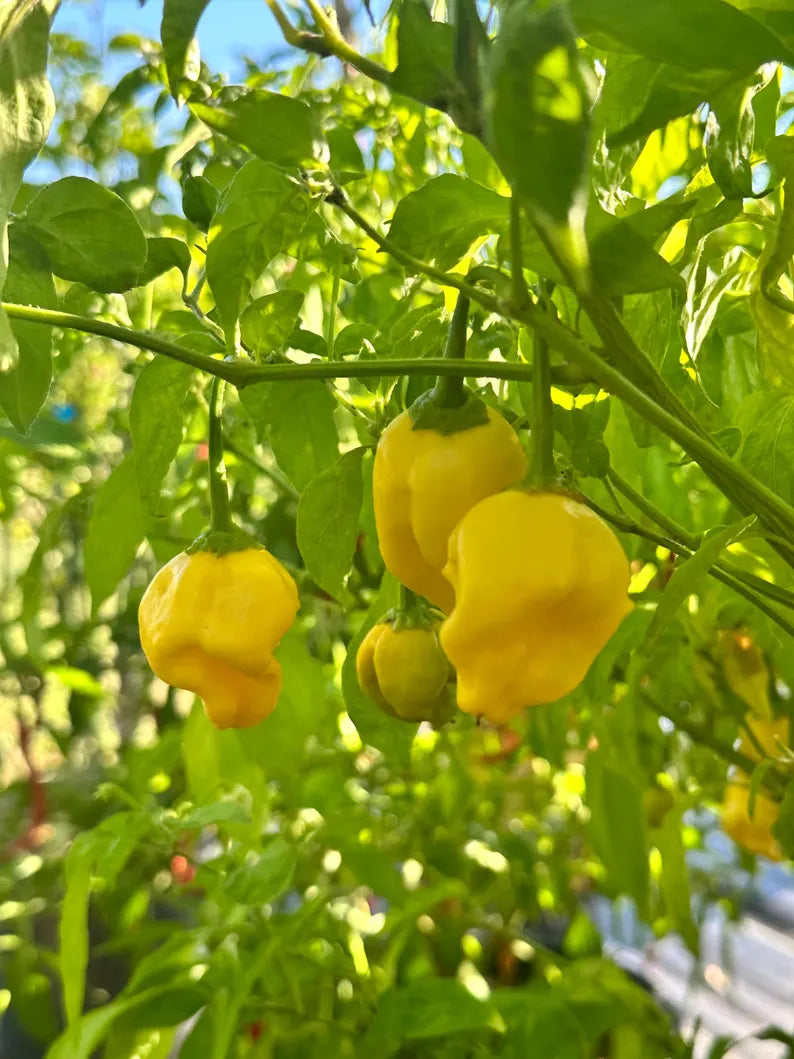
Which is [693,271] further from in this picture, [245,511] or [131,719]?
[131,719]

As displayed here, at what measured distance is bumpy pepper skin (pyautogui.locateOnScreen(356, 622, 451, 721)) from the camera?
36cm

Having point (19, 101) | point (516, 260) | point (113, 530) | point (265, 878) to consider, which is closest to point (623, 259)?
point (516, 260)

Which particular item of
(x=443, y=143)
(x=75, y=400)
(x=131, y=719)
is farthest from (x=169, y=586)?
(x=75, y=400)

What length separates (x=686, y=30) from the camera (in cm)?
18

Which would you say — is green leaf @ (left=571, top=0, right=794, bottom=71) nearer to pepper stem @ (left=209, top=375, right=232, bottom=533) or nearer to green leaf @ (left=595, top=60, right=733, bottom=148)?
green leaf @ (left=595, top=60, right=733, bottom=148)

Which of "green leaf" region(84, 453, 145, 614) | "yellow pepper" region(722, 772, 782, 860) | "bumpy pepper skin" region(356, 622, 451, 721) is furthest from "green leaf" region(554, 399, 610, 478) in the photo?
"yellow pepper" region(722, 772, 782, 860)

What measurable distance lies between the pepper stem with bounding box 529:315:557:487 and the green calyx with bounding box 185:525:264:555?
5.4 inches

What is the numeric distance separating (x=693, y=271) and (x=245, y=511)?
21.5 inches

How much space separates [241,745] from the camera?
531mm

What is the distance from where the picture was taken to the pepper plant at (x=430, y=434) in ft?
0.69

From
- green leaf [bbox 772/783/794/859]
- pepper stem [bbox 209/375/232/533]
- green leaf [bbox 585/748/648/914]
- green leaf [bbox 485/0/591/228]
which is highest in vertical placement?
green leaf [bbox 485/0/591/228]

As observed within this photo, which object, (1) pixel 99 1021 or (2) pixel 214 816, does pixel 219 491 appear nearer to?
(2) pixel 214 816

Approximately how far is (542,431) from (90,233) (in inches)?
5.6

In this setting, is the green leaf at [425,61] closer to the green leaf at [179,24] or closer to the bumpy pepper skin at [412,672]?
the green leaf at [179,24]
